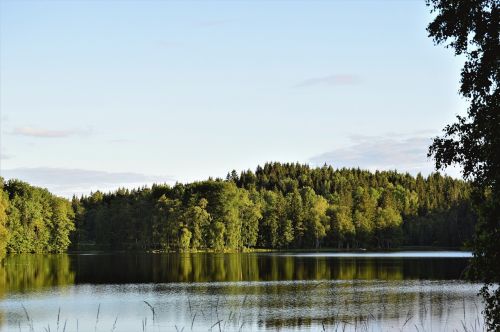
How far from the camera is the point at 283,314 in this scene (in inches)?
1459

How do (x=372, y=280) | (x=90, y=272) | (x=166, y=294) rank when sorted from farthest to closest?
(x=90, y=272) < (x=372, y=280) < (x=166, y=294)

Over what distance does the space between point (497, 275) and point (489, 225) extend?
1.32 metres

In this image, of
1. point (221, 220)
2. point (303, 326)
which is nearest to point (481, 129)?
point (303, 326)

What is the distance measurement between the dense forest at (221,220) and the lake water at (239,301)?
62631 millimetres

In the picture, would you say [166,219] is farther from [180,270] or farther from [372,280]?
[372,280]

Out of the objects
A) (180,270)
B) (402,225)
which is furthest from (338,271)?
(402,225)

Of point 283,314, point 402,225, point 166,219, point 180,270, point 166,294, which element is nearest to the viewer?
point 283,314

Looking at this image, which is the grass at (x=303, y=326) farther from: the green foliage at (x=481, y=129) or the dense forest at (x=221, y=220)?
the dense forest at (x=221, y=220)

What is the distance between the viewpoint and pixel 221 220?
136125 millimetres

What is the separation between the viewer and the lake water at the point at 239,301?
33562mm

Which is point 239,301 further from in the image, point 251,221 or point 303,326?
point 251,221

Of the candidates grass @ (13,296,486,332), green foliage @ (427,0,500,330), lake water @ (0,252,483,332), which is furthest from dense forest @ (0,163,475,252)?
green foliage @ (427,0,500,330)

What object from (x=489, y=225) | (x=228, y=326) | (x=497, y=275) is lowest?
(x=228, y=326)

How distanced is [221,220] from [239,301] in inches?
3677
